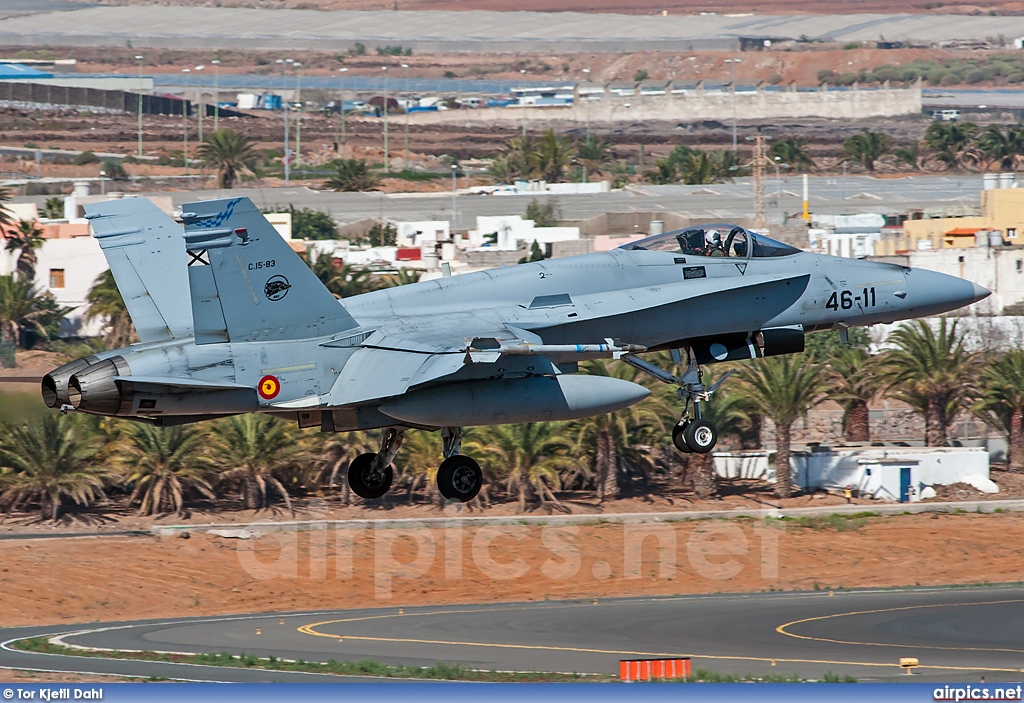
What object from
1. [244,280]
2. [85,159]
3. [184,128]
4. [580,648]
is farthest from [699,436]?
[184,128]

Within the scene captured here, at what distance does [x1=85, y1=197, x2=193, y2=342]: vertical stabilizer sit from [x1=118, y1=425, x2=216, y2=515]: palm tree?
26979 millimetres

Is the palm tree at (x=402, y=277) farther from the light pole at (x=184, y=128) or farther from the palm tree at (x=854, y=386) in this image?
the light pole at (x=184, y=128)

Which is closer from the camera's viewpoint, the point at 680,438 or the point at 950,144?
the point at 680,438

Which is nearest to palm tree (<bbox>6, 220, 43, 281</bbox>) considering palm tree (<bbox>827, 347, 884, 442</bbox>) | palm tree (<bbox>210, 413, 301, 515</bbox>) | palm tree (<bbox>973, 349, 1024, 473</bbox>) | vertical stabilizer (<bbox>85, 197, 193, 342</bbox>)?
palm tree (<bbox>210, 413, 301, 515</bbox>)

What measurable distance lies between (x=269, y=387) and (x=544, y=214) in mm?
74112

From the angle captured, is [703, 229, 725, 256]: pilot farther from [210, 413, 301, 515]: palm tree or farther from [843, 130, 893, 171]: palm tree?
[843, 130, 893, 171]: palm tree

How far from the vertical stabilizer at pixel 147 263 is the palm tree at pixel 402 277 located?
40329mm

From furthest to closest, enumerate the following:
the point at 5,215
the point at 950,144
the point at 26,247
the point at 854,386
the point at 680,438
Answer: the point at 950,144
the point at 5,215
the point at 26,247
the point at 854,386
the point at 680,438

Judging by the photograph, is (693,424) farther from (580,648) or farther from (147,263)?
(580,648)

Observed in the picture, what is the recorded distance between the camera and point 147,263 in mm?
26500

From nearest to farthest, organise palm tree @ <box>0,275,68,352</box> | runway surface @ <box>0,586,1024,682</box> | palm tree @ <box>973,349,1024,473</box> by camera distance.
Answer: runway surface @ <box>0,586,1024,682</box> → palm tree @ <box>973,349,1024,473</box> → palm tree @ <box>0,275,68,352</box>

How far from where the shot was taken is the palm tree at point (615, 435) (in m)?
55.7

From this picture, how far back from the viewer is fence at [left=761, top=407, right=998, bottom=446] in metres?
64.2

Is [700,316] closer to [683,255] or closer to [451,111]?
[683,255]
